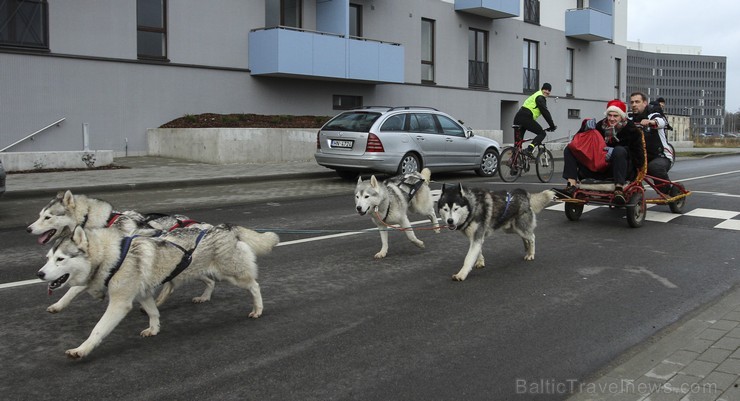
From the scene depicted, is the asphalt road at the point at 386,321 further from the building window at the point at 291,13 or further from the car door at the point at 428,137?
the building window at the point at 291,13

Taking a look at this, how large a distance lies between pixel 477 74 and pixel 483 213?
27027mm

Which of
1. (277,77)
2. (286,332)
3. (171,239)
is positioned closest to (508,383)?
(286,332)

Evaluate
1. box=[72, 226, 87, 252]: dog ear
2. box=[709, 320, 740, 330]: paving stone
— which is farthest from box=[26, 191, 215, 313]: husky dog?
box=[709, 320, 740, 330]: paving stone

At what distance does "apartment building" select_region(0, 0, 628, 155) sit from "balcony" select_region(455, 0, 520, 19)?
0.06 meters

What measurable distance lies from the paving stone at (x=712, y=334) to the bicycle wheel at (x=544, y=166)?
11888 mm

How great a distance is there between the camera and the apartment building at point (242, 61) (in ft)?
62.7

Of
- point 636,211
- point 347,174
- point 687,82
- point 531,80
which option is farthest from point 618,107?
point 687,82

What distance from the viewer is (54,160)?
57.5 ft

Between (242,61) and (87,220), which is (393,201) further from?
(242,61)

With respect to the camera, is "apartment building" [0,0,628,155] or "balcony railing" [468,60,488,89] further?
"balcony railing" [468,60,488,89]

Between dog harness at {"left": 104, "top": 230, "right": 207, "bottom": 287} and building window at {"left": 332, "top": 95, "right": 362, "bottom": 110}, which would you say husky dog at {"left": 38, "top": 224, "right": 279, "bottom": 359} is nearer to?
dog harness at {"left": 104, "top": 230, "right": 207, "bottom": 287}

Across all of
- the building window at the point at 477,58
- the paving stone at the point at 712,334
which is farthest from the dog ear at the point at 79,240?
the building window at the point at 477,58

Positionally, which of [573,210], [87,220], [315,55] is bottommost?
[573,210]

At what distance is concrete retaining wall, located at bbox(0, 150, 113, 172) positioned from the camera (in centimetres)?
1694
